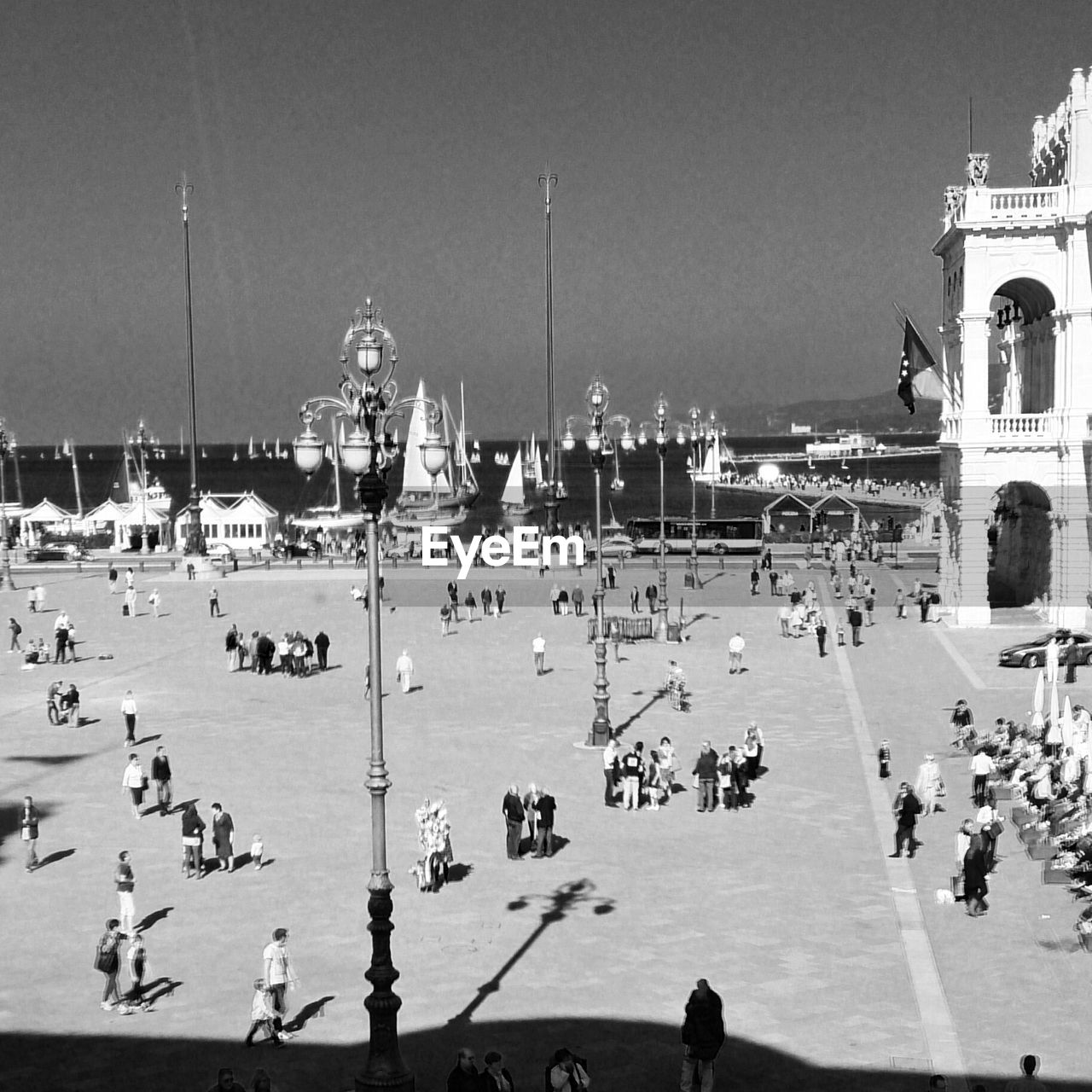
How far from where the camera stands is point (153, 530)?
260 feet

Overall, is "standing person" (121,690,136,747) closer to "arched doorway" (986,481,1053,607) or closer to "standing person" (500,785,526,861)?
"standing person" (500,785,526,861)

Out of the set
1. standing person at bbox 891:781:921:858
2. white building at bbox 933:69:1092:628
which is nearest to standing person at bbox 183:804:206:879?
standing person at bbox 891:781:921:858

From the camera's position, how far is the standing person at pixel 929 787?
73.9 feet

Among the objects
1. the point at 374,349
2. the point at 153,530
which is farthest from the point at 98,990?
the point at 153,530

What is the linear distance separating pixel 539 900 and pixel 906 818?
5254 millimetres

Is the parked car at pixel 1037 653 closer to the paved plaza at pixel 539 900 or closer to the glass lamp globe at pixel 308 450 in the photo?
the paved plaza at pixel 539 900

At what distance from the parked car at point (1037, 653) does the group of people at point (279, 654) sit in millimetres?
16576

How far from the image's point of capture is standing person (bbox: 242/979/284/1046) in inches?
556

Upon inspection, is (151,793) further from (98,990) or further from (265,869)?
(98,990)

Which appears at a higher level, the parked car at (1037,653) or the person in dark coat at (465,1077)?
the parked car at (1037,653)

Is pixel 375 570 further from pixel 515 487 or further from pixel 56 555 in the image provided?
pixel 515 487

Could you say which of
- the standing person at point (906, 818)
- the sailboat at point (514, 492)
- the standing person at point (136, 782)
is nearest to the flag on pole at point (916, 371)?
the standing person at point (906, 818)

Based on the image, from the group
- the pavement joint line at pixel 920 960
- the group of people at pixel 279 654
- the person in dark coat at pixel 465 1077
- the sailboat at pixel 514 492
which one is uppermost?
the sailboat at pixel 514 492

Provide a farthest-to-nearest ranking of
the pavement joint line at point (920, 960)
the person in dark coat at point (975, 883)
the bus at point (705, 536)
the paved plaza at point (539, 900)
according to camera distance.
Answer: the bus at point (705, 536) < the person in dark coat at point (975, 883) < the paved plaza at point (539, 900) < the pavement joint line at point (920, 960)
